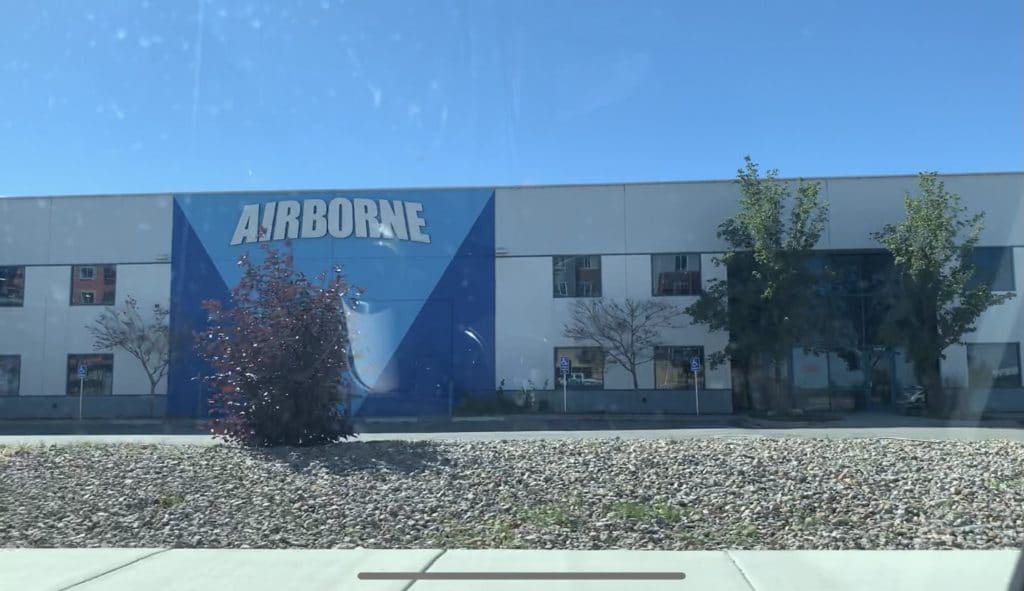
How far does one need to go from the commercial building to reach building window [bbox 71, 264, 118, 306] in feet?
0.19

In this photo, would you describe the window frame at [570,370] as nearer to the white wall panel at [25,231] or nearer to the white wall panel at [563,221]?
the white wall panel at [563,221]

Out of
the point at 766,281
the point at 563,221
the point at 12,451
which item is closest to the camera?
the point at 12,451

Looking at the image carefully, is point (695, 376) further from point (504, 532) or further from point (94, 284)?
point (504, 532)

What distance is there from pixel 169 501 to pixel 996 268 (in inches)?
1256

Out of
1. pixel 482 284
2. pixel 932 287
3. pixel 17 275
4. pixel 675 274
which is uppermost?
pixel 17 275

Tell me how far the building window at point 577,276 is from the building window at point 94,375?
17.9 metres

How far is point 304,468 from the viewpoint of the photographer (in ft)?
38.8

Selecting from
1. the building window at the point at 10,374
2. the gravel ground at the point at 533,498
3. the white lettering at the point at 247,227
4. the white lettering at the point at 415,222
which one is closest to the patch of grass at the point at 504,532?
the gravel ground at the point at 533,498

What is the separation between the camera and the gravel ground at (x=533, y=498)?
855 centimetres

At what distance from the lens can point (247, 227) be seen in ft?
116

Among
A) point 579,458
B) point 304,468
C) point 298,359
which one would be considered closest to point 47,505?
→ point 304,468

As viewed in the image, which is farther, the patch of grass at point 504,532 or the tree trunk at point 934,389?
the tree trunk at point 934,389

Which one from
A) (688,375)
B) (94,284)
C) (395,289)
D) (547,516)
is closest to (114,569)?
(547,516)

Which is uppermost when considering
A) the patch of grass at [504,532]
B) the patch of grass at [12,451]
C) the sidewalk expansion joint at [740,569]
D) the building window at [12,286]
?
the building window at [12,286]
